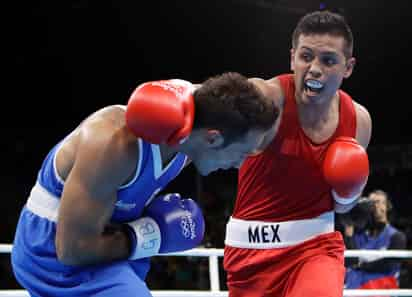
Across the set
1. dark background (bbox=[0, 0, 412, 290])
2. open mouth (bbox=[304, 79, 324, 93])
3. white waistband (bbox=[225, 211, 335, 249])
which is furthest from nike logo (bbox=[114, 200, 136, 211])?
dark background (bbox=[0, 0, 412, 290])

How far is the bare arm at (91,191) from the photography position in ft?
A: 5.24

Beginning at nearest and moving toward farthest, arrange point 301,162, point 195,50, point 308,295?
1. point 308,295
2. point 301,162
3. point 195,50

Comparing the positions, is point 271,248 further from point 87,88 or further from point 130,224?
point 87,88

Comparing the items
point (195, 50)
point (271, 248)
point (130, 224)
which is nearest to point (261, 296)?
point (271, 248)

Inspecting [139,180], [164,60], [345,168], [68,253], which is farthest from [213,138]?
[164,60]

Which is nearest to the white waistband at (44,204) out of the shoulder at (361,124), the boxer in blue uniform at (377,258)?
the shoulder at (361,124)

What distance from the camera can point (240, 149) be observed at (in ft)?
5.79

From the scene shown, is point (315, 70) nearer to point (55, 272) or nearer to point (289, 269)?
point (289, 269)

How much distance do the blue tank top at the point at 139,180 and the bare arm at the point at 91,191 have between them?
0.17 feet

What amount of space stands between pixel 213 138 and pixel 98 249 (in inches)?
16.3

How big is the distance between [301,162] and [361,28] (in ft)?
22.7

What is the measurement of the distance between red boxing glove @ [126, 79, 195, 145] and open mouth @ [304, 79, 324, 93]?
868mm

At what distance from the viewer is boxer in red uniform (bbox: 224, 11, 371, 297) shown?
2398 mm

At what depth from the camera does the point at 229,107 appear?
1.67m
